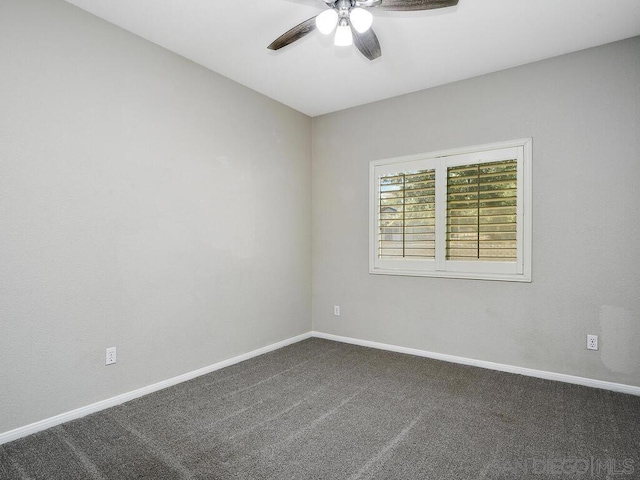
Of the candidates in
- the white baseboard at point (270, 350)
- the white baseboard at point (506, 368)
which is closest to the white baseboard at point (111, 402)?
the white baseboard at point (270, 350)

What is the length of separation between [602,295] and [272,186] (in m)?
3.13

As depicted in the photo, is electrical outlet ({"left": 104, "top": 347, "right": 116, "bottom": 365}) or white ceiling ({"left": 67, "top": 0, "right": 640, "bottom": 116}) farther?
electrical outlet ({"left": 104, "top": 347, "right": 116, "bottom": 365})

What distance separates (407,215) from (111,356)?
287cm

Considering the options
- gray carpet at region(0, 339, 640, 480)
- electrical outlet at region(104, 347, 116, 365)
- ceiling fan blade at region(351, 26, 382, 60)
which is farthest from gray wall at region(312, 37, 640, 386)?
electrical outlet at region(104, 347, 116, 365)

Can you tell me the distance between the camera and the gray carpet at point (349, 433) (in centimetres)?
183

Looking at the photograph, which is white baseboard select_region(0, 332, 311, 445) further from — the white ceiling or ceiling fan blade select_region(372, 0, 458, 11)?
ceiling fan blade select_region(372, 0, 458, 11)

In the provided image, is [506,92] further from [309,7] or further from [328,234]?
[328,234]

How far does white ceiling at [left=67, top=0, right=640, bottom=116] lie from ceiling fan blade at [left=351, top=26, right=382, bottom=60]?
0.80 feet

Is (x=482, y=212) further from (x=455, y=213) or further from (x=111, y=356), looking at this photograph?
(x=111, y=356)

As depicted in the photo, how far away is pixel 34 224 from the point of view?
2.19 meters

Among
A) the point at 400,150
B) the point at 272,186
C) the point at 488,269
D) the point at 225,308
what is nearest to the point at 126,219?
the point at 225,308

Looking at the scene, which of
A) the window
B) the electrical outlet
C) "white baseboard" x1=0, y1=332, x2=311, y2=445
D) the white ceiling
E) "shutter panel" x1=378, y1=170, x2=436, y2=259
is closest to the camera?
"white baseboard" x1=0, y1=332, x2=311, y2=445

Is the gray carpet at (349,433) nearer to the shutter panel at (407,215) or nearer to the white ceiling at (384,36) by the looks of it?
the shutter panel at (407,215)

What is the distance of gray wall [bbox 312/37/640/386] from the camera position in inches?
108
